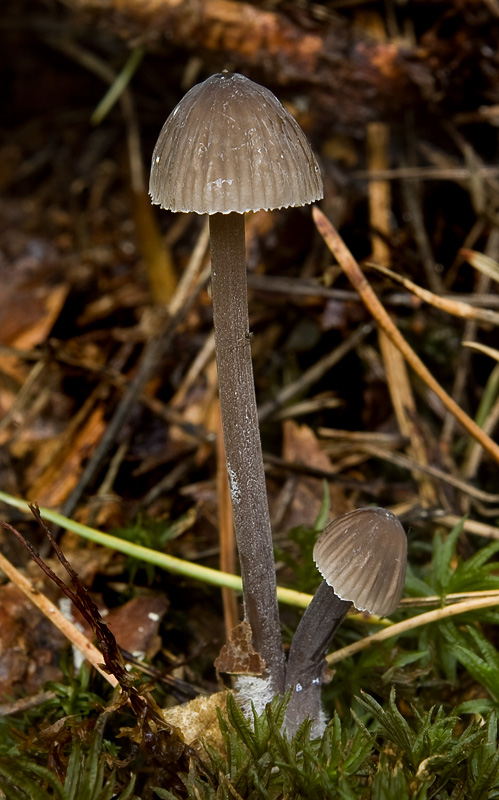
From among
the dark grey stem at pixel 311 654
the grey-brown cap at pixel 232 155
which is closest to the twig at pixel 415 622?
the dark grey stem at pixel 311 654

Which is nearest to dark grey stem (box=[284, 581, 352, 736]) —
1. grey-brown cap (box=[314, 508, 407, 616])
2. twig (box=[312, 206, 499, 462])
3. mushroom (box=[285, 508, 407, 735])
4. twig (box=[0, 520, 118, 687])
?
mushroom (box=[285, 508, 407, 735])

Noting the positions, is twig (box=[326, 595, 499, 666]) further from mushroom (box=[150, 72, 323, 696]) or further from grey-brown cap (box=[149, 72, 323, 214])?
grey-brown cap (box=[149, 72, 323, 214])

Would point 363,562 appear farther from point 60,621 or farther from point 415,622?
point 60,621

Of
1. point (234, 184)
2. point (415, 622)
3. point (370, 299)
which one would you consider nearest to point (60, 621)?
point (415, 622)

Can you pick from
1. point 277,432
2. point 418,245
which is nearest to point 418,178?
point 418,245

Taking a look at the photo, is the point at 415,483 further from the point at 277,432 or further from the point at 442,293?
the point at 442,293

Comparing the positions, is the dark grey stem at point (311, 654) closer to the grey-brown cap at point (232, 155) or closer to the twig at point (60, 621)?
the twig at point (60, 621)
